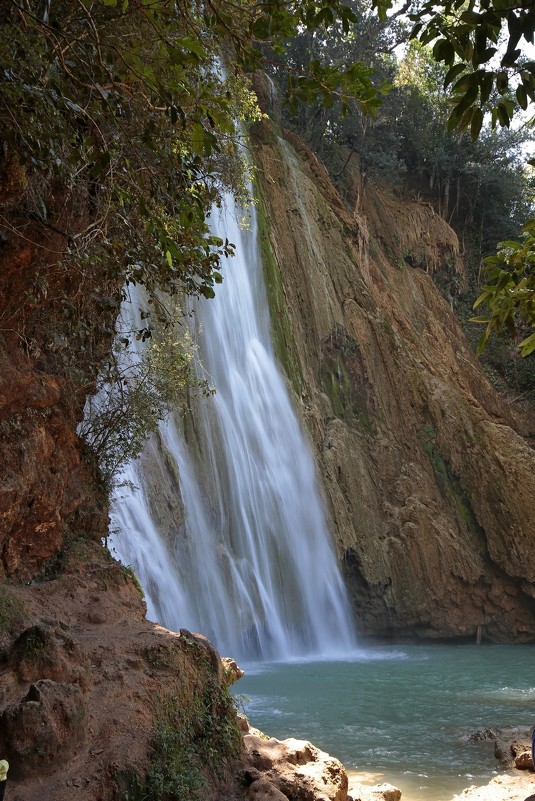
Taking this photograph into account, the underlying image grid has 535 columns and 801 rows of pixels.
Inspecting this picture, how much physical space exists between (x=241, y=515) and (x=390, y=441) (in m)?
6.51

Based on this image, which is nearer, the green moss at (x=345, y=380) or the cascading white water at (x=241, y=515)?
the cascading white water at (x=241, y=515)

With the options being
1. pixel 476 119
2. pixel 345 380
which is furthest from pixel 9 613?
pixel 345 380

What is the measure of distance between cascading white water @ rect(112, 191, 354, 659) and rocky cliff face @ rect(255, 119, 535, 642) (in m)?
0.97

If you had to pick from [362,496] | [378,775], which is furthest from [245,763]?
[362,496]

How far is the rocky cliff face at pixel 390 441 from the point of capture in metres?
19.4

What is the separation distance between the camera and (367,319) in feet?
73.4

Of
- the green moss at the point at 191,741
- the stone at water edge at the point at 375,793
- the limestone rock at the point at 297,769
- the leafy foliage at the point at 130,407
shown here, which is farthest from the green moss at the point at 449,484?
the green moss at the point at 191,741

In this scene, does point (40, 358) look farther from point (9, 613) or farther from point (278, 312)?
point (278, 312)

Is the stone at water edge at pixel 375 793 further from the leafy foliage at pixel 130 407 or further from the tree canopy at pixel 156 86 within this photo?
the leafy foliage at pixel 130 407

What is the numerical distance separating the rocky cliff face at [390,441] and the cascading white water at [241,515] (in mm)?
967

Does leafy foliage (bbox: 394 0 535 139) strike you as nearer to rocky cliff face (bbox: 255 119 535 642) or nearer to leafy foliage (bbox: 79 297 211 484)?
leafy foliage (bbox: 79 297 211 484)

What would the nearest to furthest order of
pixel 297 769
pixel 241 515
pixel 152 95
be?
1. pixel 297 769
2. pixel 152 95
3. pixel 241 515

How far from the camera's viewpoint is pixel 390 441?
21094 millimetres

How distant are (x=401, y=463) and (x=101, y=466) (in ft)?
42.5
